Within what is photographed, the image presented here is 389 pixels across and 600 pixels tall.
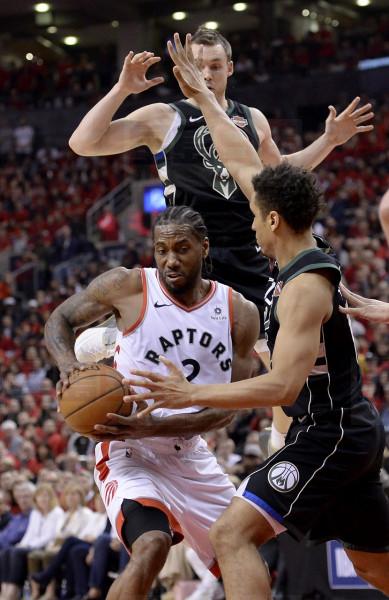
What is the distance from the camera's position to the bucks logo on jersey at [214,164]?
591 centimetres

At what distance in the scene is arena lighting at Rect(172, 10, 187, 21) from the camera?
29.0 meters

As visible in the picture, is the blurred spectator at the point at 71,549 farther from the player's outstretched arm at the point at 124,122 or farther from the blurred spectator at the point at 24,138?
the blurred spectator at the point at 24,138

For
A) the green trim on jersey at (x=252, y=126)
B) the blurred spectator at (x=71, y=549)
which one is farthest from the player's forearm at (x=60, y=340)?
the blurred spectator at (x=71, y=549)

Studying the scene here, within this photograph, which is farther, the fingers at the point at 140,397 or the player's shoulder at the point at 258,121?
the player's shoulder at the point at 258,121

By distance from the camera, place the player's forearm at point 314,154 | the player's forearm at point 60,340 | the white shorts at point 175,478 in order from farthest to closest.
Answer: the player's forearm at point 314,154
the white shorts at point 175,478
the player's forearm at point 60,340

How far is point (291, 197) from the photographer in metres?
4.47

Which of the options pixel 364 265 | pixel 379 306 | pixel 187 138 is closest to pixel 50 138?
pixel 364 265

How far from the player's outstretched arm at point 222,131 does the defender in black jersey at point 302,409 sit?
684 millimetres

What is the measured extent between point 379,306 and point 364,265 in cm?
1057

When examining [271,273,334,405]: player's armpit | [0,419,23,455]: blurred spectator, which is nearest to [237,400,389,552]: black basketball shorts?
[271,273,334,405]: player's armpit

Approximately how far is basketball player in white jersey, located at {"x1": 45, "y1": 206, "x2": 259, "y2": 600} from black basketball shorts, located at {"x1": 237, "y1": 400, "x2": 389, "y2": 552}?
2.39ft

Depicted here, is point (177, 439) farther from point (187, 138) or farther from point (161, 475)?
point (187, 138)

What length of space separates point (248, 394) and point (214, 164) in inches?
83.1

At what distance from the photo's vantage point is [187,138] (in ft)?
19.6
